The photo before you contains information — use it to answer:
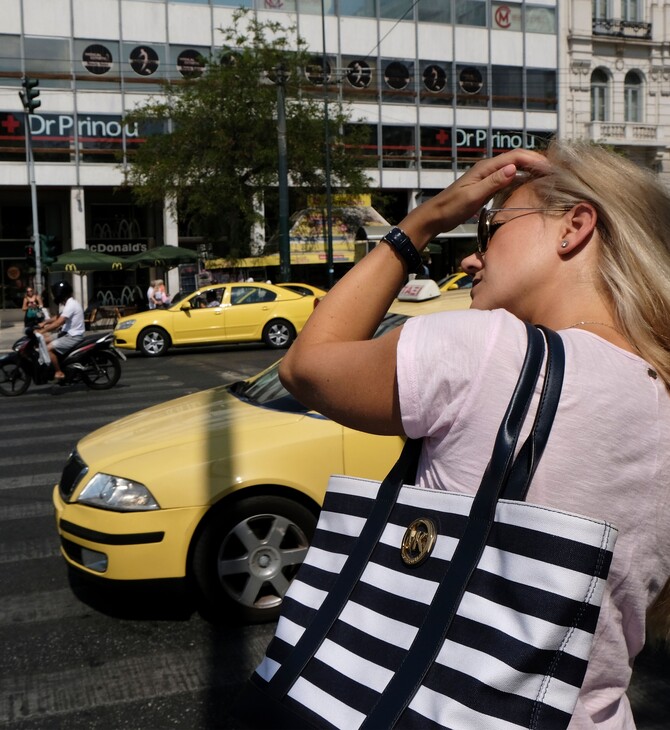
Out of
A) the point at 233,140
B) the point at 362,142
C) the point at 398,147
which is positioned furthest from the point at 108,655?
the point at 398,147

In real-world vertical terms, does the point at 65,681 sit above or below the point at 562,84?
below

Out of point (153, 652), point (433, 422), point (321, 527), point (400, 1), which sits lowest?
point (153, 652)

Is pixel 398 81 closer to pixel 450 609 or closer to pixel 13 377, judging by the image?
pixel 13 377

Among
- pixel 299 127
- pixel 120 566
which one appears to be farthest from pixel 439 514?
pixel 299 127

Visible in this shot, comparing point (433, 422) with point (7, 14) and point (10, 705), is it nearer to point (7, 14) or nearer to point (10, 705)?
point (10, 705)

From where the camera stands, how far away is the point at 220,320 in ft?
64.8

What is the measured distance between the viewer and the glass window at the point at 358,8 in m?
37.9

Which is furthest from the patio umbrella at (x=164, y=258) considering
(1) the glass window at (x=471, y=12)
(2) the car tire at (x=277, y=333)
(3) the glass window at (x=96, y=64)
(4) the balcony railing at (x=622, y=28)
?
(4) the balcony railing at (x=622, y=28)

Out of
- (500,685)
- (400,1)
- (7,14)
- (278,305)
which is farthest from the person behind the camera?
(400,1)

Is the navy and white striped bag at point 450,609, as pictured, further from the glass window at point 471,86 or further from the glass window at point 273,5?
the glass window at point 471,86

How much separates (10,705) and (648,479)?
3.15 meters

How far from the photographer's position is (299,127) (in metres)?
29.3

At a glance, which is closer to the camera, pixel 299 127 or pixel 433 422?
pixel 433 422

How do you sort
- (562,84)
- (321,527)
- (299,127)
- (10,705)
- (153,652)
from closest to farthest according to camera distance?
1. (321,527)
2. (10,705)
3. (153,652)
4. (299,127)
5. (562,84)
